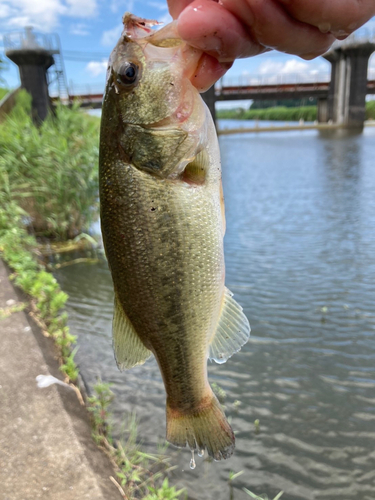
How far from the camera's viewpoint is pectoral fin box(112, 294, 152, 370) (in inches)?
65.4

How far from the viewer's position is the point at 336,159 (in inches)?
747

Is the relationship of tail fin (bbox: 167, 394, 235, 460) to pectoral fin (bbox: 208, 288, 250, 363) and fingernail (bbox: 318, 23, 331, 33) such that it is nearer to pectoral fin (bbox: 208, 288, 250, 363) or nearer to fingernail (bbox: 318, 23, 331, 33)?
pectoral fin (bbox: 208, 288, 250, 363)

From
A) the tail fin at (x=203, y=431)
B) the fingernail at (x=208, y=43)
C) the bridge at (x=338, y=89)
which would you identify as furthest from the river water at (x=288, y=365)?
the bridge at (x=338, y=89)

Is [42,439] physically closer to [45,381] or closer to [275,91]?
[45,381]

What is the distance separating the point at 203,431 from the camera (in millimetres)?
1681

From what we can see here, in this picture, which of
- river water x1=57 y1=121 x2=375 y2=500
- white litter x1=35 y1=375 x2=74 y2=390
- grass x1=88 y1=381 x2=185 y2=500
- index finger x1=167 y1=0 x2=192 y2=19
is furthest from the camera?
river water x1=57 y1=121 x2=375 y2=500

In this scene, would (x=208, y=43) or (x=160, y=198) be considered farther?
(x=160, y=198)

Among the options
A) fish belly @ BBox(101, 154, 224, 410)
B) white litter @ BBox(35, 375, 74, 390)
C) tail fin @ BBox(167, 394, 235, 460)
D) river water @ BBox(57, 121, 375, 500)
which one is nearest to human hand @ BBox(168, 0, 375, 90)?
fish belly @ BBox(101, 154, 224, 410)

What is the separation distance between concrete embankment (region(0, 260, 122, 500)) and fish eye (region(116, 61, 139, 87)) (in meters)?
2.18

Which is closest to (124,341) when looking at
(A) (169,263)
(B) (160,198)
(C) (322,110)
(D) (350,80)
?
(A) (169,263)

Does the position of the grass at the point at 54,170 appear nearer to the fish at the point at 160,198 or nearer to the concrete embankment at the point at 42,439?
the concrete embankment at the point at 42,439

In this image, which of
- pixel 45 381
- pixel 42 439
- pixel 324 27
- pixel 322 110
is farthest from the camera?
pixel 322 110

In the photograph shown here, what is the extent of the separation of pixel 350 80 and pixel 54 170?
38822 millimetres

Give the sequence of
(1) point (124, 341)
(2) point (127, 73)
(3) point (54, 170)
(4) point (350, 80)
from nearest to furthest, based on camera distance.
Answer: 1. (2) point (127, 73)
2. (1) point (124, 341)
3. (3) point (54, 170)
4. (4) point (350, 80)
